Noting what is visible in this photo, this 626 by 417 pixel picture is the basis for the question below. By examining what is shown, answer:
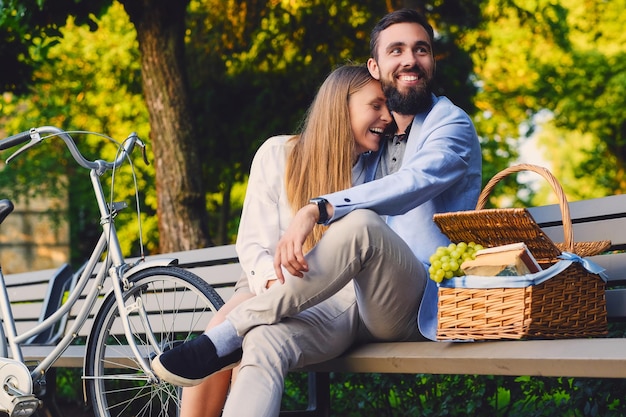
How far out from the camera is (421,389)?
4930mm

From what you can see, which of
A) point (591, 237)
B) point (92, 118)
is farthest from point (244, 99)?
point (591, 237)

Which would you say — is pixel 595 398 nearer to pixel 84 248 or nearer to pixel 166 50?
pixel 166 50

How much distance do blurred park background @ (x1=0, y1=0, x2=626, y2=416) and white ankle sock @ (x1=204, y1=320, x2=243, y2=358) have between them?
5.58 ft

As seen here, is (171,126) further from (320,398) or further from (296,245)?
(296,245)

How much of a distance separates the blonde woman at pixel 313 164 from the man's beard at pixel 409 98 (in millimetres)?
68

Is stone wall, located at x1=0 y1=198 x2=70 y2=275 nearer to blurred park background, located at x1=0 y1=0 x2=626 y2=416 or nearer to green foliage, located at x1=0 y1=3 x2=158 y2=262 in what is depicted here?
blurred park background, located at x1=0 y1=0 x2=626 y2=416

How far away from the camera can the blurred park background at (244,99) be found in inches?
267

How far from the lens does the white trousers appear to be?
291 cm

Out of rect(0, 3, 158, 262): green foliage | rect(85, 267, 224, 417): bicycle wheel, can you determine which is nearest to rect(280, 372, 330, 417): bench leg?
rect(85, 267, 224, 417): bicycle wheel

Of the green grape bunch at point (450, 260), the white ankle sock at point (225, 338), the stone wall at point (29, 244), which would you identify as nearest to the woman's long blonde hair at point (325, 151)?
the white ankle sock at point (225, 338)

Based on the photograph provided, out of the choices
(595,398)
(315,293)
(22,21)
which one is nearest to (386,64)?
(315,293)

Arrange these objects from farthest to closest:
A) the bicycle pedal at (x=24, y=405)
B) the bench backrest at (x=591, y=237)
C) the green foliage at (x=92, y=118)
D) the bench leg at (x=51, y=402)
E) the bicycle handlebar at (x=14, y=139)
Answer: the green foliage at (x=92, y=118), the bench leg at (x=51, y=402), the bicycle handlebar at (x=14, y=139), the bicycle pedal at (x=24, y=405), the bench backrest at (x=591, y=237)

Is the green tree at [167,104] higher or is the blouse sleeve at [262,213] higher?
the green tree at [167,104]

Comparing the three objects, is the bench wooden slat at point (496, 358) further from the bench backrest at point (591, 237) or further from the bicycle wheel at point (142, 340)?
the bicycle wheel at point (142, 340)
